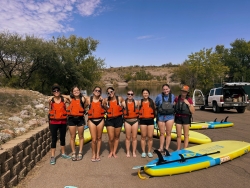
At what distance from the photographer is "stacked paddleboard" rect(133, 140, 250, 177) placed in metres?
5.03

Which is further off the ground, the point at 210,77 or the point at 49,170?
the point at 210,77

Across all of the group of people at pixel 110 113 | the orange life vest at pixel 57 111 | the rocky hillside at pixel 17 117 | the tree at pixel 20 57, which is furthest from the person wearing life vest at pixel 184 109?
the tree at pixel 20 57

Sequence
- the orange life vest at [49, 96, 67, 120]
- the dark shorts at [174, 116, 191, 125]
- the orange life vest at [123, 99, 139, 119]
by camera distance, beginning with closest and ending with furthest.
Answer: the orange life vest at [49, 96, 67, 120] < the orange life vest at [123, 99, 139, 119] < the dark shorts at [174, 116, 191, 125]

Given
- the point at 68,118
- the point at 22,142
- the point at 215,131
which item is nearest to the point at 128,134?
the point at 68,118

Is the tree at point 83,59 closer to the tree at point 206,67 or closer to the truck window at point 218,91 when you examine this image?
the tree at point 206,67

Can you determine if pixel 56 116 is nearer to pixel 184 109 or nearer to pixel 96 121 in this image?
pixel 96 121

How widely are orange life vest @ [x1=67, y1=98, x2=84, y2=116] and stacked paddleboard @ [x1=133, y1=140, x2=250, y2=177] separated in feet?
6.73

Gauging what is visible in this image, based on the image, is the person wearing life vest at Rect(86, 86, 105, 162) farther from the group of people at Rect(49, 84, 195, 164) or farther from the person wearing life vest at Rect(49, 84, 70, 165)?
the person wearing life vest at Rect(49, 84, 70, 165)

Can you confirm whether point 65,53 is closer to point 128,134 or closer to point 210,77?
point 210,77

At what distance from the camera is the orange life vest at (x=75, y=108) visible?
600 centimetres

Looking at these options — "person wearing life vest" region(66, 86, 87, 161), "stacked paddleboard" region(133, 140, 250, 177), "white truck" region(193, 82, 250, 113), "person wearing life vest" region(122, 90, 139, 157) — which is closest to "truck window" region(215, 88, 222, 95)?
"white truck" region(193, 82, 250, 113)

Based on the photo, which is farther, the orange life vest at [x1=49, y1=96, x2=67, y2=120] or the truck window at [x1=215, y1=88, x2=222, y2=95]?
the truck window at [x1=215, y1=88, x2=222, y2=95]

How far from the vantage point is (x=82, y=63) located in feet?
107

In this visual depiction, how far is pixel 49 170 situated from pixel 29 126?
188cm
